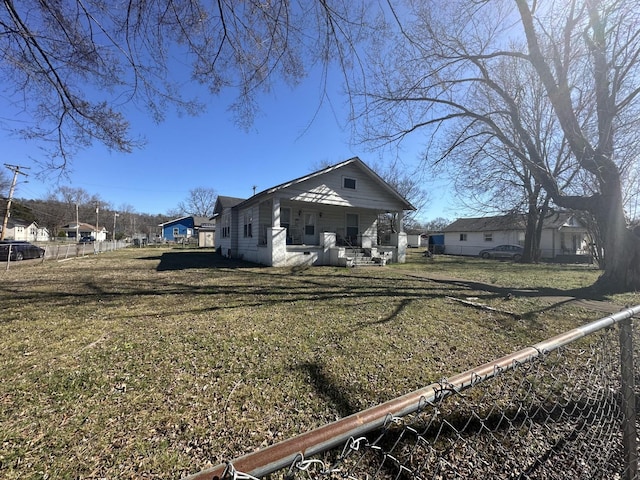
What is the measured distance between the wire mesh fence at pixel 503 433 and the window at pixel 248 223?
46.8ft

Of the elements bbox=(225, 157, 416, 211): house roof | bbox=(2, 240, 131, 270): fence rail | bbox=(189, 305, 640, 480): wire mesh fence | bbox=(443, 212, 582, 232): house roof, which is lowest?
bbox=(189, 305, 640, 480): wire mesh fence

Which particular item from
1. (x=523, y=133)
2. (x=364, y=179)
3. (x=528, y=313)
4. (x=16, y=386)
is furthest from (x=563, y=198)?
(x=16, y=386)

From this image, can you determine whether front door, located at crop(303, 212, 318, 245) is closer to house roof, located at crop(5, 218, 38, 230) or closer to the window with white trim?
the window with white trim

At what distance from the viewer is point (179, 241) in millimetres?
47750

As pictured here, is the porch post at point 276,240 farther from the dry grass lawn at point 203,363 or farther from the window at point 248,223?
the dry grass lawn at point 203,363

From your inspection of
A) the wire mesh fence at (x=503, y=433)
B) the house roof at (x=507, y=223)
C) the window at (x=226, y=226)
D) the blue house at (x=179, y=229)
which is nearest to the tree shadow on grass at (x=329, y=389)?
the wire mesh fence at (x=503, y=433)

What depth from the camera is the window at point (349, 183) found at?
14.4 metres

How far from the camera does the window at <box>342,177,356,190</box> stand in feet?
47.4

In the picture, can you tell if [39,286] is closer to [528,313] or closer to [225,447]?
[225,447]

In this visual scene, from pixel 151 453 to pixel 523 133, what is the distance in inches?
451

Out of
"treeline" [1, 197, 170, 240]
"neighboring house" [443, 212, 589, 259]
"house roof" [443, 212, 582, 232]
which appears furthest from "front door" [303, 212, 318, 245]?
"treeline" [1, 197, 170, 240]

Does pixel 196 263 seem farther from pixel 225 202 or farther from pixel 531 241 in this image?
pixel 531 241

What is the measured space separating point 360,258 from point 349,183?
389 cm

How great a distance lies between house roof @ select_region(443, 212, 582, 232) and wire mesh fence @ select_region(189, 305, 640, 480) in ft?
68.9
